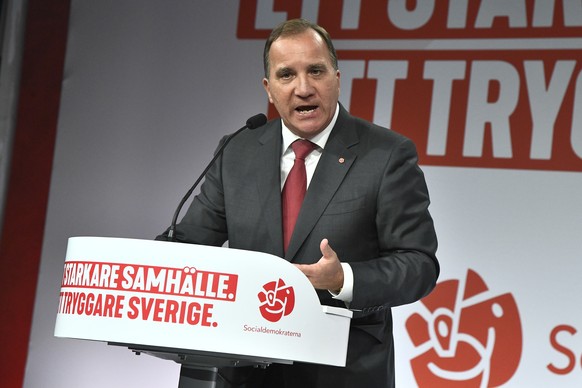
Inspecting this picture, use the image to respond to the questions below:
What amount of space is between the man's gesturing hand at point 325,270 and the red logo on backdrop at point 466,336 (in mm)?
2054

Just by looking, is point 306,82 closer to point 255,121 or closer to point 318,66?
point 318,66

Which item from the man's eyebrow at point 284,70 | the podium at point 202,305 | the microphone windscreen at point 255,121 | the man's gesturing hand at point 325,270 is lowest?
the podium at point 202,305

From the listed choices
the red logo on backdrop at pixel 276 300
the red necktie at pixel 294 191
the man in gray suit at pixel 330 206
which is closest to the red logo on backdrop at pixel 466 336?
the man in gray suit at pixel 330 206

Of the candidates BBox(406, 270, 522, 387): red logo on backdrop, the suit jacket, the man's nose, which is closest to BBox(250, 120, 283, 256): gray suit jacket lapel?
the suit jacket

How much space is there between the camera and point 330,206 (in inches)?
77.0

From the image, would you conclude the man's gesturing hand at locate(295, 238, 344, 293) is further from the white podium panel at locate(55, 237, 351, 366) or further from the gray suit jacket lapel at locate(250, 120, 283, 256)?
the gray suit jacket lapel at locate(250, 120, 283, 256)

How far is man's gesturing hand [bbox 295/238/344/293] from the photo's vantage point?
5.36 feet

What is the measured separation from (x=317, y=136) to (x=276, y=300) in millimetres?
644

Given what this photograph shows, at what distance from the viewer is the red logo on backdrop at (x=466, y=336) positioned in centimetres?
356

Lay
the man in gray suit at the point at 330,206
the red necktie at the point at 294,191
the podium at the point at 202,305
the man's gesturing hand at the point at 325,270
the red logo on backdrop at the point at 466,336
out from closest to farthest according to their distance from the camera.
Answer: the podium at the point at 202,305
the man's gesturing hand at the point at 325,270
the man in gray suit at the point at 330,206
the red necktie at the point at 294,191
the red logo on backdrop at the point at 466,336

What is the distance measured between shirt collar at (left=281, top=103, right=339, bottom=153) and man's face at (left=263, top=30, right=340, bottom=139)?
1 centimetres

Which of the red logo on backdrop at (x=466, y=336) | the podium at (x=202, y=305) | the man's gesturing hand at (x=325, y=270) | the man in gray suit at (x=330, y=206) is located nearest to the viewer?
the podium at (x=202, y=305)

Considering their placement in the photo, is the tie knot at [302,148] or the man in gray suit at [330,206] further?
the tie knot at [302,148]

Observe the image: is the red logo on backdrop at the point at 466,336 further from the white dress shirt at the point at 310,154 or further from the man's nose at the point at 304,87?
the man's nose at the point at 304,87
